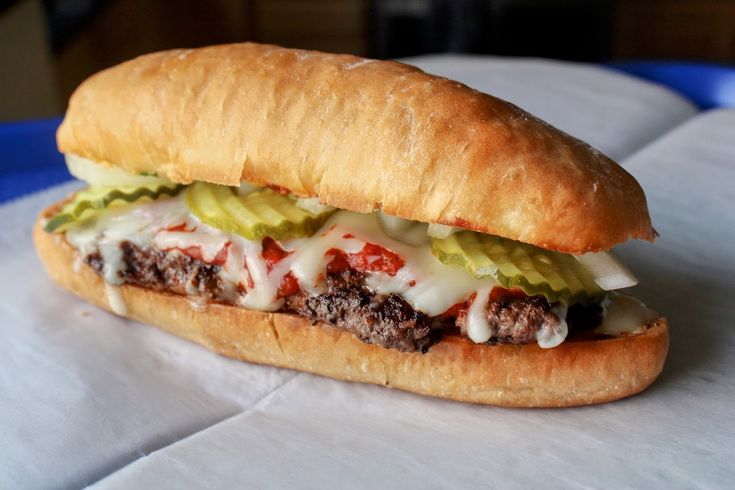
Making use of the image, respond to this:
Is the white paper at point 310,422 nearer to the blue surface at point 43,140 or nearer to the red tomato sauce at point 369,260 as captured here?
the red tomato sauce at point 369,260

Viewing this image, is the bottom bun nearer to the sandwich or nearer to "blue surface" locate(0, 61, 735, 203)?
the sandwich

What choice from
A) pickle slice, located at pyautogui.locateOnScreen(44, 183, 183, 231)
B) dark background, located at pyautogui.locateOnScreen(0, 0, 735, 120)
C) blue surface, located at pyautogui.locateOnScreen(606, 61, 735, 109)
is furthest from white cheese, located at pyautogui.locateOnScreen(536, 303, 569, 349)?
dark background, located at pyautogui.locateOnScreen(0, 0, 735, 120)

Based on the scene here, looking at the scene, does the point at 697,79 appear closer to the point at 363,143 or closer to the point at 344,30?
the point at 363,143

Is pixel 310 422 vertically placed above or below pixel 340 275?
below

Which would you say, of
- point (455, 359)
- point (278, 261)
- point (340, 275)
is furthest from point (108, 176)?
point (455, 359)

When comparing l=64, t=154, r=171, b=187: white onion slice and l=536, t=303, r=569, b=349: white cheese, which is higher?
l=64, t=154, r=171, b=187: white onion slice

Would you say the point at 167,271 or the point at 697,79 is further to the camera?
the point at 697,79

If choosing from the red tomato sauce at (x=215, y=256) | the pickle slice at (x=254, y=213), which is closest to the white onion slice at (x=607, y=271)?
the pickle slice at (x=254, y=213)
